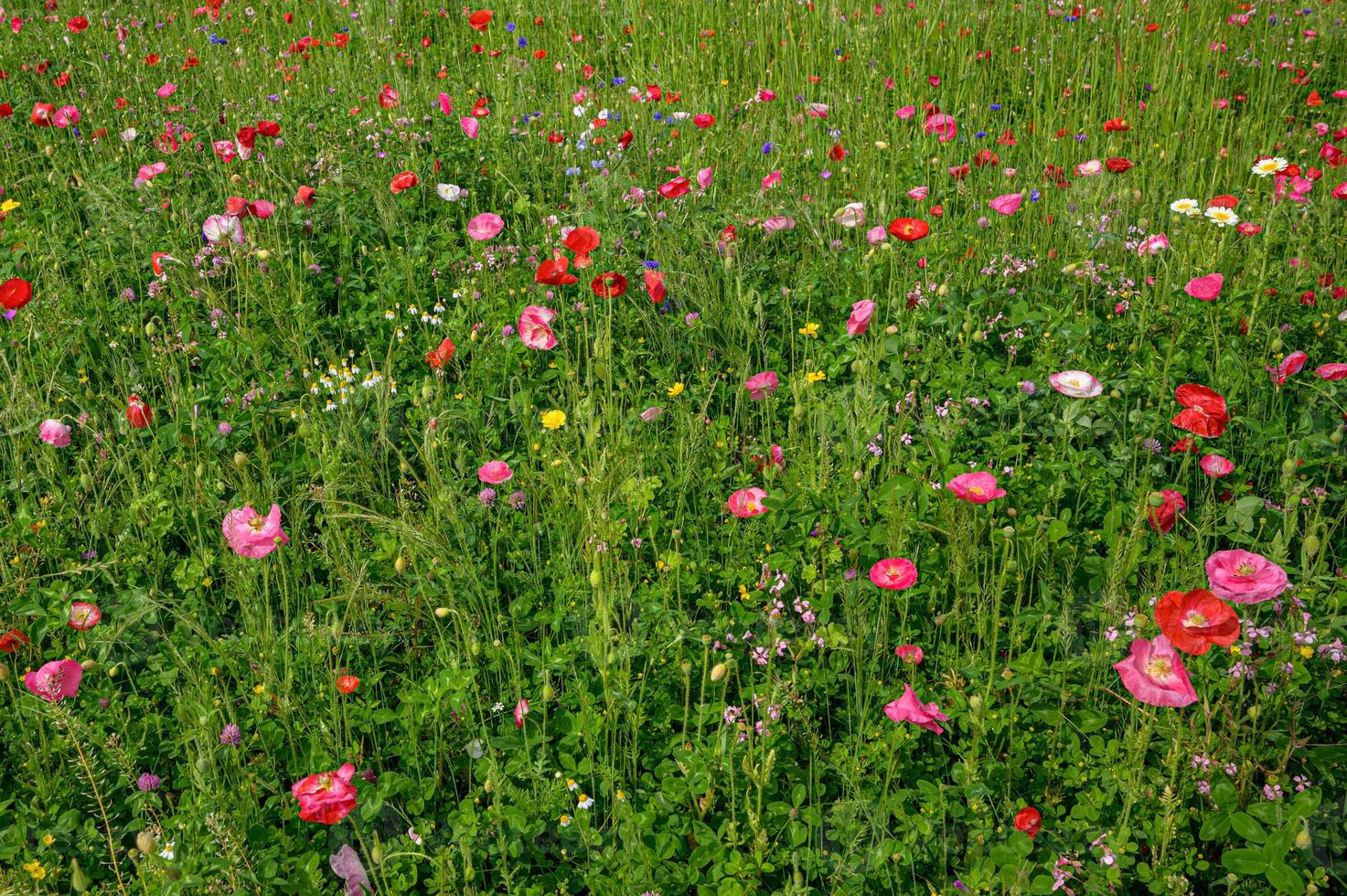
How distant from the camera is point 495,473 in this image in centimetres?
216

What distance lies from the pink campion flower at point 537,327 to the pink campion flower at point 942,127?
2.00m

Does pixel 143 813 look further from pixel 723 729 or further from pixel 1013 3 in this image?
pixel 1013 3

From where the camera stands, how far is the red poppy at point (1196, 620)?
1426 mm

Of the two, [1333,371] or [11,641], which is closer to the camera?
[11,641]

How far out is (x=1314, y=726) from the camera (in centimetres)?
167

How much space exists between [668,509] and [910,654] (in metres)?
0.71

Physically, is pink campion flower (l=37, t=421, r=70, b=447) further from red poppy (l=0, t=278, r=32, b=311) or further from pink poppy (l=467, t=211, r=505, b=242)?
pink poppy (l=467, t=211, r=505, b=242)

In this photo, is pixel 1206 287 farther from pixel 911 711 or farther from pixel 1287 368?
pixel 911 711

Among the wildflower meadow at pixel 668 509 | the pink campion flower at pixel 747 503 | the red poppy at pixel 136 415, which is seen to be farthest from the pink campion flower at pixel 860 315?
the red poppy at pixel 136 415

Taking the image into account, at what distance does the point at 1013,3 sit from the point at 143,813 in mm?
5554

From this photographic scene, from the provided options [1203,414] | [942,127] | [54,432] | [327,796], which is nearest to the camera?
[327,796]

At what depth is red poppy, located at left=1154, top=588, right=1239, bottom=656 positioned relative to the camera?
1426 mm

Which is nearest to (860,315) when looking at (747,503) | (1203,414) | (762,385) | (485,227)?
(762,385)

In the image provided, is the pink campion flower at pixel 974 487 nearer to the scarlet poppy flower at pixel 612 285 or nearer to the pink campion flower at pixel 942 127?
the scarlet poppy flower at pixel 612 285
